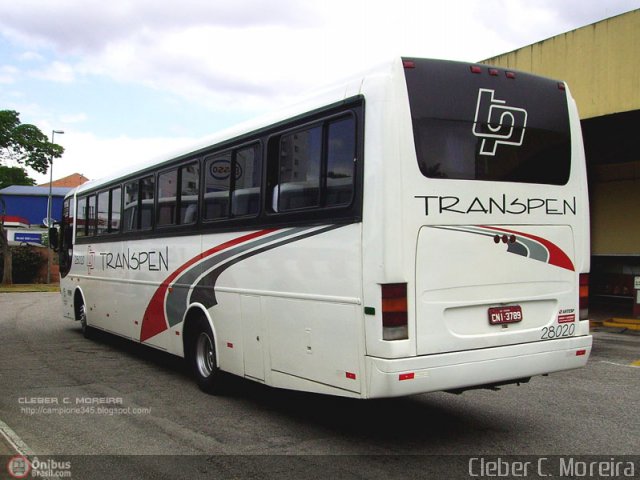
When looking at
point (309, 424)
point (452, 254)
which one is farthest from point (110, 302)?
point (452, 254)

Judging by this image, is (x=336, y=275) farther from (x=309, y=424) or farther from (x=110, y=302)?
(x=110, y=302)

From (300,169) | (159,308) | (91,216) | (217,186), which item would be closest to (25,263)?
(91,216)

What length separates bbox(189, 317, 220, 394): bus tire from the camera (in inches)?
315

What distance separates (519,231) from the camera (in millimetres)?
5895

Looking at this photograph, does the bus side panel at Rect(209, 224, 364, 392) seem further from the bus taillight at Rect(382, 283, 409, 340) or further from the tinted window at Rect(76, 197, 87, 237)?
the tinted window at Rect(76, 197, 87, 237)

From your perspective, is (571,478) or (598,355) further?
(598,355)

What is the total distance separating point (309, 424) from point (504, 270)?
8.30ft

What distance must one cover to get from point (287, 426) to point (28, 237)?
170 feet

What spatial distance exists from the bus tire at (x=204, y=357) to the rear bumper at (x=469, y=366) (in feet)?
10.4

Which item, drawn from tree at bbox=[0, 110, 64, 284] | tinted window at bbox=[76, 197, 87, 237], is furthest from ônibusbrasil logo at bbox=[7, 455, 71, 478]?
tree at bbox=[0, 110, 64, 284]

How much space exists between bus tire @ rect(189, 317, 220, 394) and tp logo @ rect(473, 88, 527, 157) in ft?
13.1

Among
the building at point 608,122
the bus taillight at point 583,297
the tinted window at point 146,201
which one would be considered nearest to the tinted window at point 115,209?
the tinted window at point 146,201

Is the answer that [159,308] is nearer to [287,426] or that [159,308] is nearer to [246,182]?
[246,182]

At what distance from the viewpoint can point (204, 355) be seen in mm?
8383
